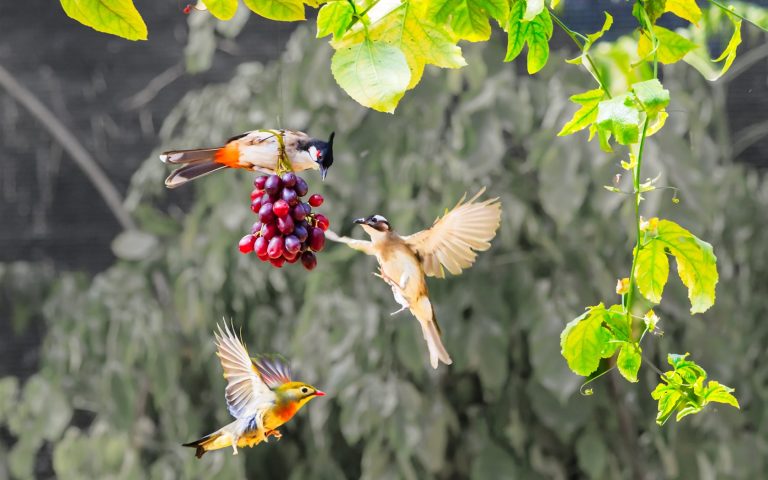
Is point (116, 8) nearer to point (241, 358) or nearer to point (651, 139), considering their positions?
point (241, 358)

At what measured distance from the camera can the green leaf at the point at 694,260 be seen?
49cm

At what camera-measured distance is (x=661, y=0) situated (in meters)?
0.52

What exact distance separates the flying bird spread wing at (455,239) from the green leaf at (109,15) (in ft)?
0.47

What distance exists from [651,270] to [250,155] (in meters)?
0.19

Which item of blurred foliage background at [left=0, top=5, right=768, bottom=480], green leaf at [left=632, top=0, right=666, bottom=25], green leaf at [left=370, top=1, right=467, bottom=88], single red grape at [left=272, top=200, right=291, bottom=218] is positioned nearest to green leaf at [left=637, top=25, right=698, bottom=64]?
green leaf at [left=632, top=0, right=666, bottom=25]

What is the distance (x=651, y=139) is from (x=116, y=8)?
137cm

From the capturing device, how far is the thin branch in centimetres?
231

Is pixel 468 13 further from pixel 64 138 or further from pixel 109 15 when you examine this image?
pixel 64 138

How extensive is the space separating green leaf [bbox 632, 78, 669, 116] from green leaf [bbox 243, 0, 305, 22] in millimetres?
138

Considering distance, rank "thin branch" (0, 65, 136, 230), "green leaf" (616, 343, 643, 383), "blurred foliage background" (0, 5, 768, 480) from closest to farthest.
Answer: "green leaf" (616, 343, 643, 383)
"blurred foliage background" (0, 5, 768, 480)
"thin branch" (0, 65, 136, 230)

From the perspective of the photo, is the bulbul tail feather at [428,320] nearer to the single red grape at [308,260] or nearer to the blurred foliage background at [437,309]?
the single red grape at [308,260]

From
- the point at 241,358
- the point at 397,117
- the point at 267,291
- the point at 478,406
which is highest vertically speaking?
the point at 241,358

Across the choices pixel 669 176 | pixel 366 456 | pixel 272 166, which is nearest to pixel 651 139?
pixel 669 176

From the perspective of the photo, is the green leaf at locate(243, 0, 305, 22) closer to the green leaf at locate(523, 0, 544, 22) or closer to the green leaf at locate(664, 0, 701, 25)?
the green leaf at locate(523, 0, 544, 22)
